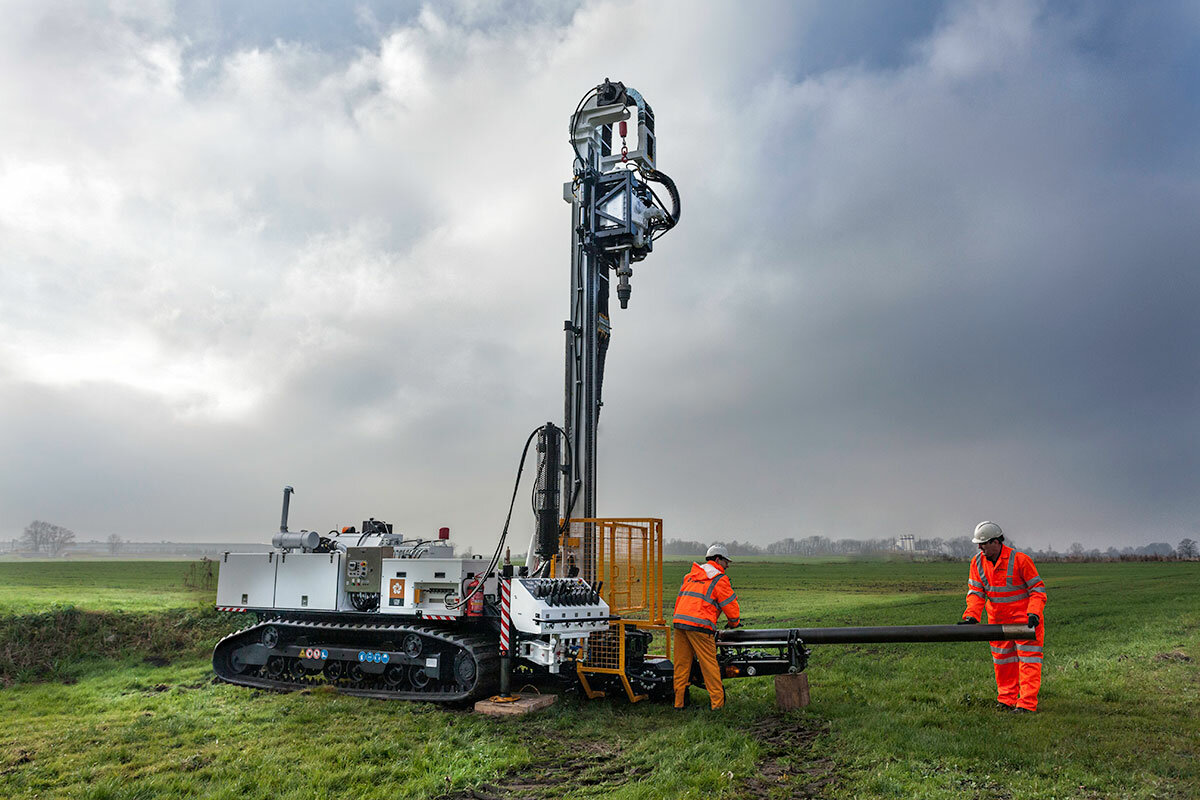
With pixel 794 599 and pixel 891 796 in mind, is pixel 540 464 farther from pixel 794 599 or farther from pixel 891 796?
pixel 794 599

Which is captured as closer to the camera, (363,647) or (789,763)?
(789,763)

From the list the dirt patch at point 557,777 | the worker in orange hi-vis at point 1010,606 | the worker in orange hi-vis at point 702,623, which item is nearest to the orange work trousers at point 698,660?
the worker in orange hi-vis at point 702,623

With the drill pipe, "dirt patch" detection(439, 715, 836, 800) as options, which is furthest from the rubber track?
the drill pipe

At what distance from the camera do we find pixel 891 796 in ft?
21.4

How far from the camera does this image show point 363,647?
41.4ft

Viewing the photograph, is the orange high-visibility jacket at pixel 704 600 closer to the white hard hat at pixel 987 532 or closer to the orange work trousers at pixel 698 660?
the orange work trousers at pixel 698 660

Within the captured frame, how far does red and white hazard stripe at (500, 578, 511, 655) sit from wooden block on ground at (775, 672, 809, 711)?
384 cm

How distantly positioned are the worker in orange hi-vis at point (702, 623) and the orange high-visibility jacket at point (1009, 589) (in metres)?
3.09

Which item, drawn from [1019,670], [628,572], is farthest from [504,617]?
[1019,670]

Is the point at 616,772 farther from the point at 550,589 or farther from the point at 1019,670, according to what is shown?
the point at 1019,670

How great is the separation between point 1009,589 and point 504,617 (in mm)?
6737

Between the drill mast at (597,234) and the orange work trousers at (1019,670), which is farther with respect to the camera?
the drill mast at (597,234)

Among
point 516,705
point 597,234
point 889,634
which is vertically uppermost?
point 597,234

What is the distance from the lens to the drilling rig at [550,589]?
11.0 meters
